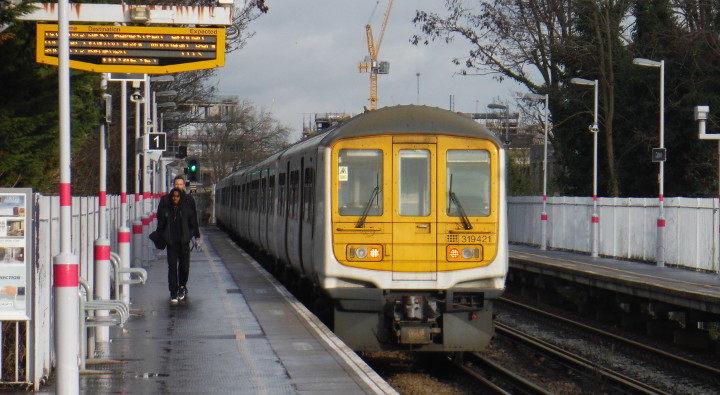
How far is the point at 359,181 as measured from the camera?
14234 millimetres

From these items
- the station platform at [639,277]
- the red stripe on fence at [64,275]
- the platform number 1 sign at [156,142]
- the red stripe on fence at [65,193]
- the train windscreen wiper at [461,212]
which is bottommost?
the station platform at [639,277]

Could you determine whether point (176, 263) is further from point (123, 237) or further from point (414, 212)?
point (414, 212)

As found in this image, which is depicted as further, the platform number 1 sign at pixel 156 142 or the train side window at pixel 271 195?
the platform number 1 sign at pixel 156 142

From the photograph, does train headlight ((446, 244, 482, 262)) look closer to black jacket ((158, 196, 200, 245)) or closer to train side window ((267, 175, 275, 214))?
black jacket ((158, 196, 200, 245))

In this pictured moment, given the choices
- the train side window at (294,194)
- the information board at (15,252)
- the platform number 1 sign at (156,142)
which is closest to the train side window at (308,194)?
the train side window at (294,194)

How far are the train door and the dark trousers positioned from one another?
12.7ft

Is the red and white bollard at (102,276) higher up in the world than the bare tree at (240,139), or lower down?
lower down

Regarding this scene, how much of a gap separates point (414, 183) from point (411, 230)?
614 mm

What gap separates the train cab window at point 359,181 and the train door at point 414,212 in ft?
0.70

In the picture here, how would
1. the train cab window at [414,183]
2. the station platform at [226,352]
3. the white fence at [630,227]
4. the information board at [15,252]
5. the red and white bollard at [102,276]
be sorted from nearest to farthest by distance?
the information board at [15,252] < the station platform at [226,352] < the red and white bollard at [102,276] < the train cab window at [414,183] < the white fence at [630,227]

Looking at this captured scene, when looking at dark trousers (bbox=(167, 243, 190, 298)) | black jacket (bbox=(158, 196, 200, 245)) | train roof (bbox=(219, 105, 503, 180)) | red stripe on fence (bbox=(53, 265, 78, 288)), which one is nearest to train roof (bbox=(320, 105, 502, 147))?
train roof (bbox=(219, 105, 503, 180))

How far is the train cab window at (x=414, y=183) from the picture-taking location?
14.1m

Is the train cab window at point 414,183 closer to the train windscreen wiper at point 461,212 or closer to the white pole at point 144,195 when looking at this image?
the train windscreen wiper at point 461,212

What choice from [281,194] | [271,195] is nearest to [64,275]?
[281,194]
